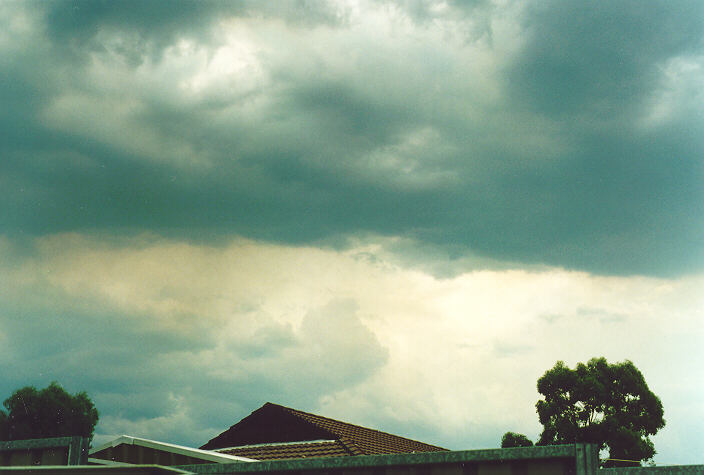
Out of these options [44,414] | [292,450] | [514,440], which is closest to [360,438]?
[292,450]

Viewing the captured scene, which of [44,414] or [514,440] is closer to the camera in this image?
[514,440]

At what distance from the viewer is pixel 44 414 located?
53.9 m

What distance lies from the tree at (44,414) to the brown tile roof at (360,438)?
3528cm

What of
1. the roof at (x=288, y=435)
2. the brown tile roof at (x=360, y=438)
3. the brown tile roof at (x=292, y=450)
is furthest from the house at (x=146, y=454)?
the brown tile roof at (x=360, y=438)

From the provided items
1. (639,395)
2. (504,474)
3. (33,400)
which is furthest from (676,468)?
(33,400)

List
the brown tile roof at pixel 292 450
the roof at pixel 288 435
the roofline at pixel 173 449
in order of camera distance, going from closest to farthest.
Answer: the roofline at pixel 173 449 → the brown tile roof at pixel 292 450 → the roof at pixel 288 435

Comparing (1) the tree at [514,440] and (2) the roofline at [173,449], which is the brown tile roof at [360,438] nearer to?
(2) the roofline at [173,449]

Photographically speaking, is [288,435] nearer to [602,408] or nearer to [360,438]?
[360,438]

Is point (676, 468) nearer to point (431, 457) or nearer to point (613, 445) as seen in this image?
point (431, 457)

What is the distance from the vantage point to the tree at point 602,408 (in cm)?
3975

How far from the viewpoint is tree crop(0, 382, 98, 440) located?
173 feet

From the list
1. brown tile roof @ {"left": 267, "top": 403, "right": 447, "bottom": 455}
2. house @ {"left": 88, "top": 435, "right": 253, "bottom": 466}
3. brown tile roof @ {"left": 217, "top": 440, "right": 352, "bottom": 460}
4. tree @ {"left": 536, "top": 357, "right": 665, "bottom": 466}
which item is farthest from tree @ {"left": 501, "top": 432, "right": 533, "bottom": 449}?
house @ {"left": 88, "top": 435, "right": 253, "bottom": 466}

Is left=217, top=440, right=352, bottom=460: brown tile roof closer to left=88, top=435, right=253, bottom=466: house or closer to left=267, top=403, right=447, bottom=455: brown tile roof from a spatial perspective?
left=267, top=403, right=447, bottom=455: brown tile roof

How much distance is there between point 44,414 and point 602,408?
44.2 meters
